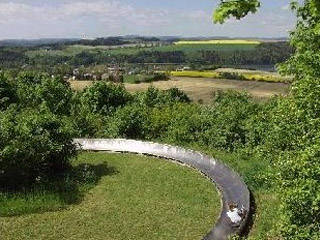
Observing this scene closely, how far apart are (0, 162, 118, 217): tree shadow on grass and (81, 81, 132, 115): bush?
842 inches

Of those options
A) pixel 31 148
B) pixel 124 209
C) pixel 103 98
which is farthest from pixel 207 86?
pixel 124 209

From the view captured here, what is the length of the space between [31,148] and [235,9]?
2402cm

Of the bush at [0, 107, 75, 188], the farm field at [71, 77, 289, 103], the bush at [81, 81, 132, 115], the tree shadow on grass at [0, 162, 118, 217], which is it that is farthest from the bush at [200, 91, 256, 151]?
the farm field at [71, 77, 289, 103]

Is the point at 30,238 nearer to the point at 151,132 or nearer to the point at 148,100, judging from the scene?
the point at 151,132

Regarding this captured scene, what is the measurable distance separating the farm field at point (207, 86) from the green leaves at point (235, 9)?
8022 cm

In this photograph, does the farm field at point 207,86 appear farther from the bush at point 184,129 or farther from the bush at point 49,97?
the bush at point 184,129

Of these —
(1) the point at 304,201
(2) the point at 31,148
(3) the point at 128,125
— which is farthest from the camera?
(3) the point at 128,125

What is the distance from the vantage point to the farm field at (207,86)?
9475 cm

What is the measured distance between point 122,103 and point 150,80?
63.9 metres

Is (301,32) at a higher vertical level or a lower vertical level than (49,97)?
higher

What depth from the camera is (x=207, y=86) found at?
349ft

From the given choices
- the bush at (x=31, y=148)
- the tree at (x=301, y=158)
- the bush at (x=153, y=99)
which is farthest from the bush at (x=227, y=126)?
the tree at (x=301, y=158)

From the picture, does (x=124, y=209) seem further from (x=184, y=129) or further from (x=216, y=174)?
(x=184, y=129)

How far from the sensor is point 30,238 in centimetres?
2288
